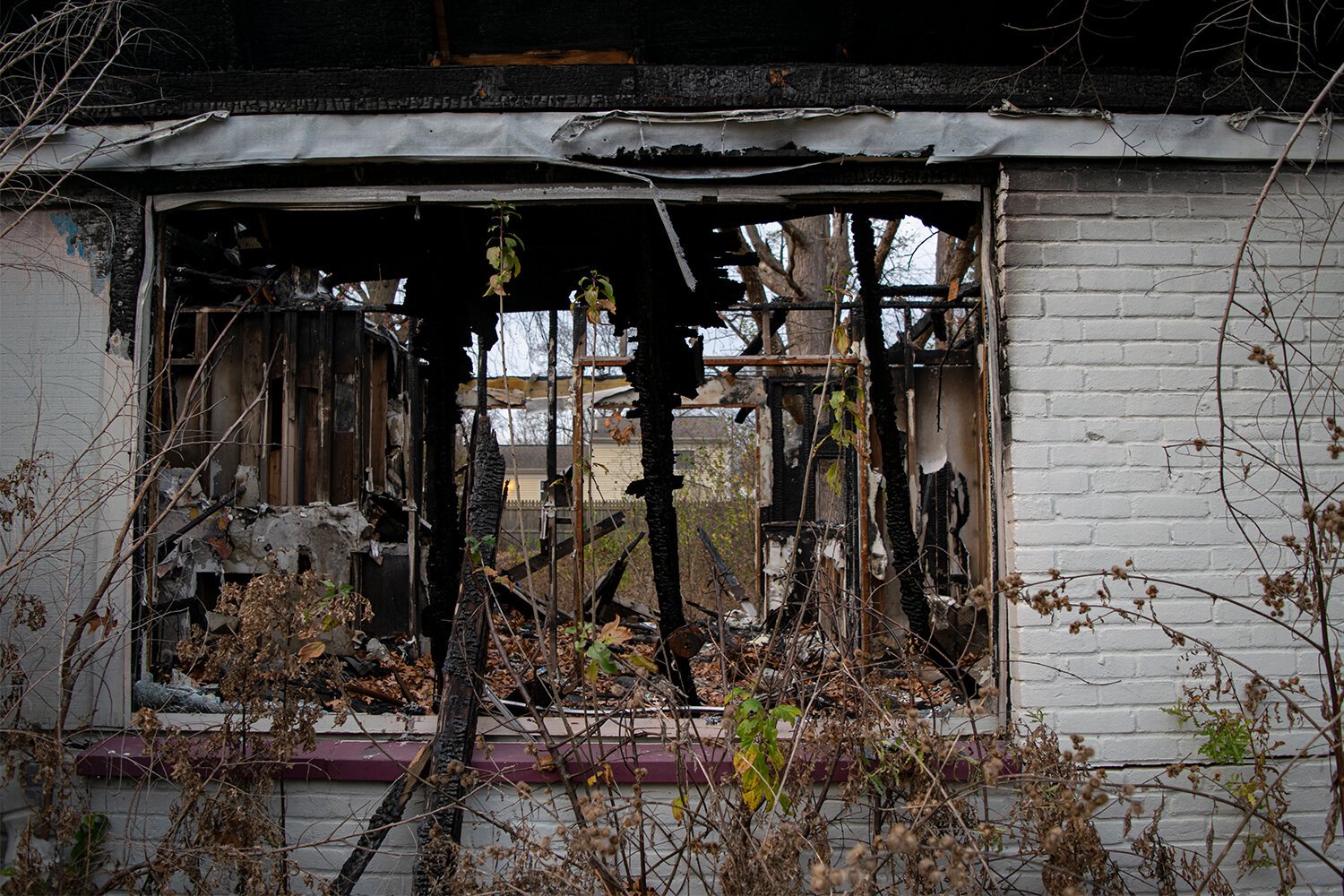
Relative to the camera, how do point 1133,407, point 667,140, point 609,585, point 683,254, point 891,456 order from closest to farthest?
1. point 1133,407
2. point 667,140
3. point 683,254
4. point 891,456
5. point 609,585

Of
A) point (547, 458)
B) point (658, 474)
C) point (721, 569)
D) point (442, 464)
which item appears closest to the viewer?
point (658, 474)

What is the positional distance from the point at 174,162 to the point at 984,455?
3.56 m

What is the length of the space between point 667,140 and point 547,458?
12.6 feet

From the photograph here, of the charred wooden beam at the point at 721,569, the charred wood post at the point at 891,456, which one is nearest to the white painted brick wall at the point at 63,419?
the charred wooden beam at the point at 721,569

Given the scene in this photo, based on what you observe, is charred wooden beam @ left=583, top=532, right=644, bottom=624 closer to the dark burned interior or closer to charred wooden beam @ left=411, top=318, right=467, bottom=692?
the dark burned interior

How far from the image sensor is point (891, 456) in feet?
16.0

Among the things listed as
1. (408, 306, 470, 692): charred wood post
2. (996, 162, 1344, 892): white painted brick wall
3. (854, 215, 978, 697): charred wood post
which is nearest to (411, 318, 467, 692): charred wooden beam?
(408, 306, 470, 692): charred wood post

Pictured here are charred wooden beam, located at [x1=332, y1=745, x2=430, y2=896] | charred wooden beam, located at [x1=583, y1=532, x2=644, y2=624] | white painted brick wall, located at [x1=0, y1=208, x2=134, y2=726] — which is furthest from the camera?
charred wooden beam, located at [x1=583, y1=532, x2=644, y2=624]

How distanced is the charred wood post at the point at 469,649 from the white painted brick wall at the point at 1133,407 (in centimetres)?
201

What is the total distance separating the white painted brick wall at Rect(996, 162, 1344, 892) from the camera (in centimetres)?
361

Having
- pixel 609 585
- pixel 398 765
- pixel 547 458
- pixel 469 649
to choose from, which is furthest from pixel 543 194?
pixel 609 585

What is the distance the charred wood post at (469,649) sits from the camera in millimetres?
3482

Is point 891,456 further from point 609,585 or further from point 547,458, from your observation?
point 547,458

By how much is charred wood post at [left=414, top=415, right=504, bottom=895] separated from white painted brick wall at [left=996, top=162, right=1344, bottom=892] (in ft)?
6.60
